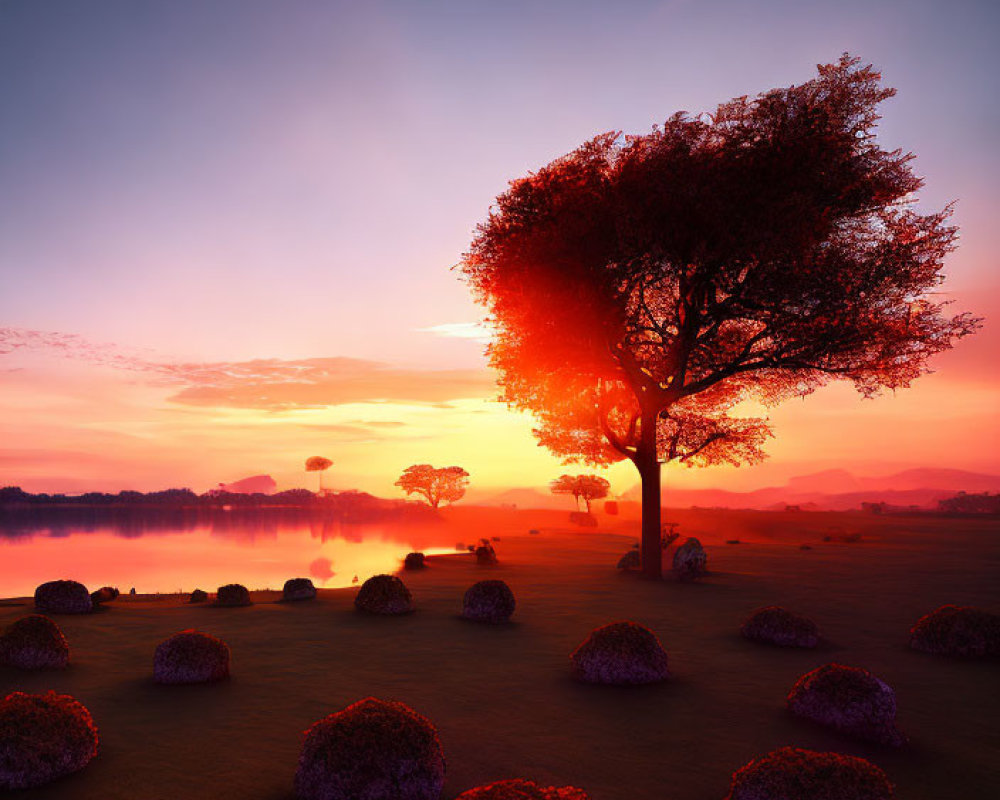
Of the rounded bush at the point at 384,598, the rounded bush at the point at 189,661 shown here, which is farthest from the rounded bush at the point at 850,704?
the rounded bush at the point at 384,598

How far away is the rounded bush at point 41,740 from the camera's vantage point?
9695mm

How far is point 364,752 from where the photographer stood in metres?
9.39

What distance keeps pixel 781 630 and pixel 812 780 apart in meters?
11.6

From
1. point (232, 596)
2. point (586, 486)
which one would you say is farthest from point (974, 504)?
point (232, 596)

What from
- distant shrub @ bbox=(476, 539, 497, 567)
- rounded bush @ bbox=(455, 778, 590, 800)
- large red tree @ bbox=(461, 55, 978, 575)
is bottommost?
distant shrub @ bbox=(476, 539, 497, 567)

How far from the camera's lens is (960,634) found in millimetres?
17297

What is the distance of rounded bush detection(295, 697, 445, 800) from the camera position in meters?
9.23

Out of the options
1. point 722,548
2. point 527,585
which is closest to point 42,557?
point 527,585

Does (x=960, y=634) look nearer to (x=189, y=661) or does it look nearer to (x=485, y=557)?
(x=189, y=661)

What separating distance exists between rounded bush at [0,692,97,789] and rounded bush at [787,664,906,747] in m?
13.5

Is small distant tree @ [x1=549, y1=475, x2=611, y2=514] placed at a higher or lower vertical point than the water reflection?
higher

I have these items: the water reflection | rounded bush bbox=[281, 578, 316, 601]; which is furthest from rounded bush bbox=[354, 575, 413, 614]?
the water reflection

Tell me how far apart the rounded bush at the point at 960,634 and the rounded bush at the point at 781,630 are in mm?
2876

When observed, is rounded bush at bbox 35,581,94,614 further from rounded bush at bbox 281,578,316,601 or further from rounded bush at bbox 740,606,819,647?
rounded bush at bbox 740,606,819,647
